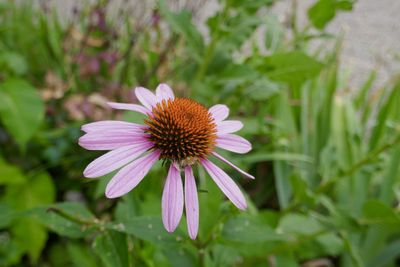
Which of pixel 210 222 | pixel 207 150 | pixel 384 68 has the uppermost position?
pixel 207 150

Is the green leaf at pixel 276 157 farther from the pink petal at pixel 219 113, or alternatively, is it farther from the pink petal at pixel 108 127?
the pink petal at pixel 108 127

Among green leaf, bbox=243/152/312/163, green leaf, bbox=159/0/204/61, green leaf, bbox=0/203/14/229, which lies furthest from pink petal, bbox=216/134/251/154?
green leaf, bbox=243/152/312/163

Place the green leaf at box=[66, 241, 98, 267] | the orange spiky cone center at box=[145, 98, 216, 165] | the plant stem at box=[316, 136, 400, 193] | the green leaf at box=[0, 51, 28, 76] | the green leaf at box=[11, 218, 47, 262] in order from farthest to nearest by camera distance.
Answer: the green leaf at box=[0, 51, 28, 76], the green leaf at box=[11, 218, 47, 262], the green leaf at box=[66, 241, 98, 267], the plant stem at box=[316, 136, 400, 193], the orange spiky cone center at box=[145, 98, 216, 165]

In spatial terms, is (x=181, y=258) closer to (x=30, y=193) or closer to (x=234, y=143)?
(x=234, y=143)

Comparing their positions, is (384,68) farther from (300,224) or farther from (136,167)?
(136,167)

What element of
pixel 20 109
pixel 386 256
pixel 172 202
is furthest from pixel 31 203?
pixel 386 256

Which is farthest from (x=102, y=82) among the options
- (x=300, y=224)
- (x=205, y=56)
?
(x=300, y=224)

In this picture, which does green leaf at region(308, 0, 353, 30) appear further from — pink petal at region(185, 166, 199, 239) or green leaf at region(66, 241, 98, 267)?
green leaf at region(66, 241, 98, 267)
